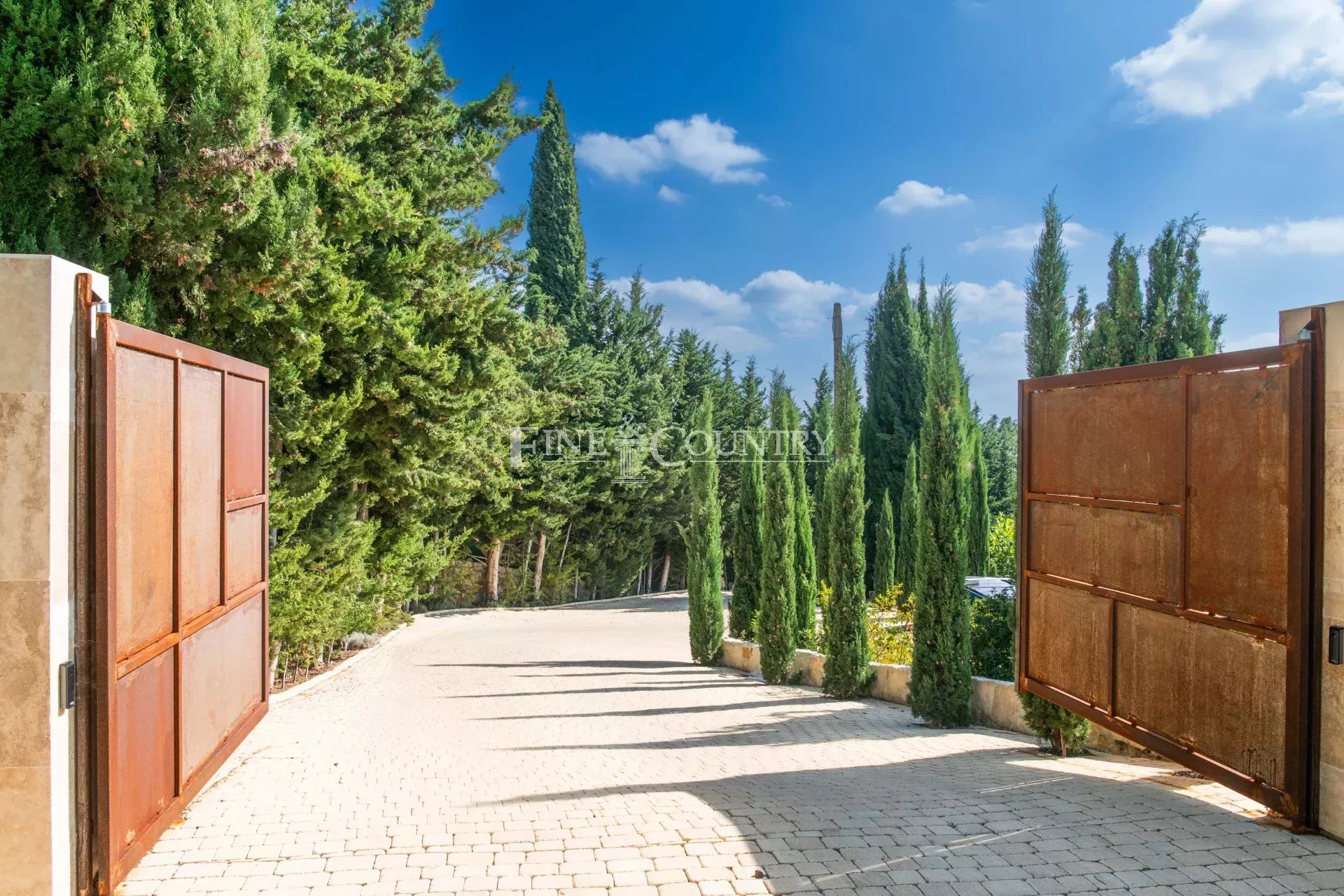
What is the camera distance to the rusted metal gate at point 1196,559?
374 centimetres

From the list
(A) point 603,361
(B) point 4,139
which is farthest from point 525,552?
(B) point 4,139

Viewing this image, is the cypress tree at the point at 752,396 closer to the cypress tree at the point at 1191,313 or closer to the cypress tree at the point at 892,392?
the cypress tree at the point at 892,392

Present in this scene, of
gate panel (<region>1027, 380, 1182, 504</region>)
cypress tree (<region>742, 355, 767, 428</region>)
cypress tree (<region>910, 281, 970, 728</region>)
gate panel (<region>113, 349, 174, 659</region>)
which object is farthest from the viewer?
cypress tree (<region>742, 355, 767, 428</region>)

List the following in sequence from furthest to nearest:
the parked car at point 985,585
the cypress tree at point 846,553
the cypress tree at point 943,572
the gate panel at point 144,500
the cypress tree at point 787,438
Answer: the cypress tree at point 787,438
the parked car at point 985,585
the cypress tree at point 846,553
the cypress tree at point 943,572
the gate panel at point 144,500

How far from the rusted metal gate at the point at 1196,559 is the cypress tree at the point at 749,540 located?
343 inches

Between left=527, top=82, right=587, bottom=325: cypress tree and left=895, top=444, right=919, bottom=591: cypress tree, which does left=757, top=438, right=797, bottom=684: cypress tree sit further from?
left=527, top=82, right=587, bottom=325: cypress tree

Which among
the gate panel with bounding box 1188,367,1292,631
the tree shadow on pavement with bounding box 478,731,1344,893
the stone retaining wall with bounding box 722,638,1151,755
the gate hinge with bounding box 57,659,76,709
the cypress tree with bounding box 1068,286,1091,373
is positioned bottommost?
the stone retaining wall with bounding box 722,638,1151,755

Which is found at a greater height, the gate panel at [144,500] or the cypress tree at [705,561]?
the gate panel at [144,500]

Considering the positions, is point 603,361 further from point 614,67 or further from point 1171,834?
point 1171,834

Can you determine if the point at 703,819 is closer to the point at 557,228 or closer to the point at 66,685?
the point at 66,685

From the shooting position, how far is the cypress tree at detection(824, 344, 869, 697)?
10539 millimetres

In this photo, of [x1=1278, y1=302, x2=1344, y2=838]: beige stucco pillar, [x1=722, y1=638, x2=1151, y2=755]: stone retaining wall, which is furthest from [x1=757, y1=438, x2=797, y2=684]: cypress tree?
[x1=1278, y1=302, x2=1344, y2=838]: beige stucco pillar

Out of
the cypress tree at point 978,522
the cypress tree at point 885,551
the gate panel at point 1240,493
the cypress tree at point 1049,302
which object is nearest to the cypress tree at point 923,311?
the cypress tree at point 885,551

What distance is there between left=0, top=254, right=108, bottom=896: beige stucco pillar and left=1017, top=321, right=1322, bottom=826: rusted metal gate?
5.28 m
